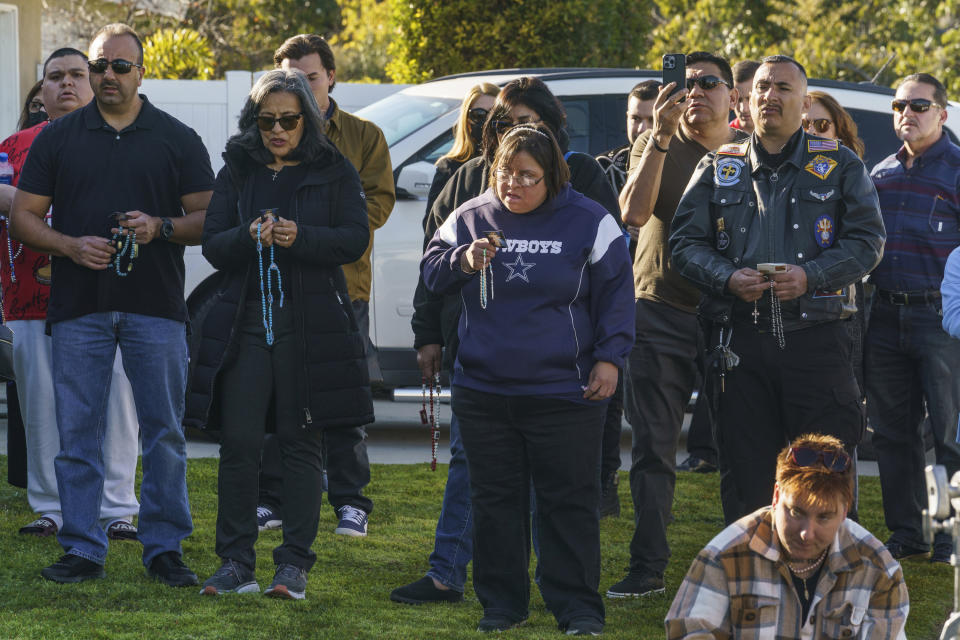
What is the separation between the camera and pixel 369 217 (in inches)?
265

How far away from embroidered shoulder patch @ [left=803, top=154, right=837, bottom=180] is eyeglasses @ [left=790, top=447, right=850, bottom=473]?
60.1 inches

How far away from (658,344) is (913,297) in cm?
145

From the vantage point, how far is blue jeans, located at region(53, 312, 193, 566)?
5.57 m

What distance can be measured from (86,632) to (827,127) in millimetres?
4090

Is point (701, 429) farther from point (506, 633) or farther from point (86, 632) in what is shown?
point (86, 632)

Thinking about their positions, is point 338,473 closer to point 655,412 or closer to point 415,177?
point 655,412

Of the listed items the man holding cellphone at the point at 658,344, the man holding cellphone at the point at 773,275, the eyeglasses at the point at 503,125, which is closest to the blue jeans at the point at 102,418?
the eyeglasses at the point at 503,125

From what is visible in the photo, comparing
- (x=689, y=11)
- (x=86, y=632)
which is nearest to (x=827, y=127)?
(x=86, y=632)

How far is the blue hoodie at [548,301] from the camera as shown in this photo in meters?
4.96

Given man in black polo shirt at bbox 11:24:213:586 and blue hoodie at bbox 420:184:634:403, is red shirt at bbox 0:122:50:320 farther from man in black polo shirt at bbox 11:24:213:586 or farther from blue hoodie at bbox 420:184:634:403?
blue hoodie at bbox 420:184:634:403

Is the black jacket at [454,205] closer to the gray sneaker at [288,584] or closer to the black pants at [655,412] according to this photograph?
the black pants at [655,412]

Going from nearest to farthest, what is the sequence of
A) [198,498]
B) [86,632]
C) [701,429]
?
[86,632] < [198,498] < [701,429]

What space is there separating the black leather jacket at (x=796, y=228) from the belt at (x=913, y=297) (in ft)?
4.52

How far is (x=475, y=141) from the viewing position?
19.9ft
